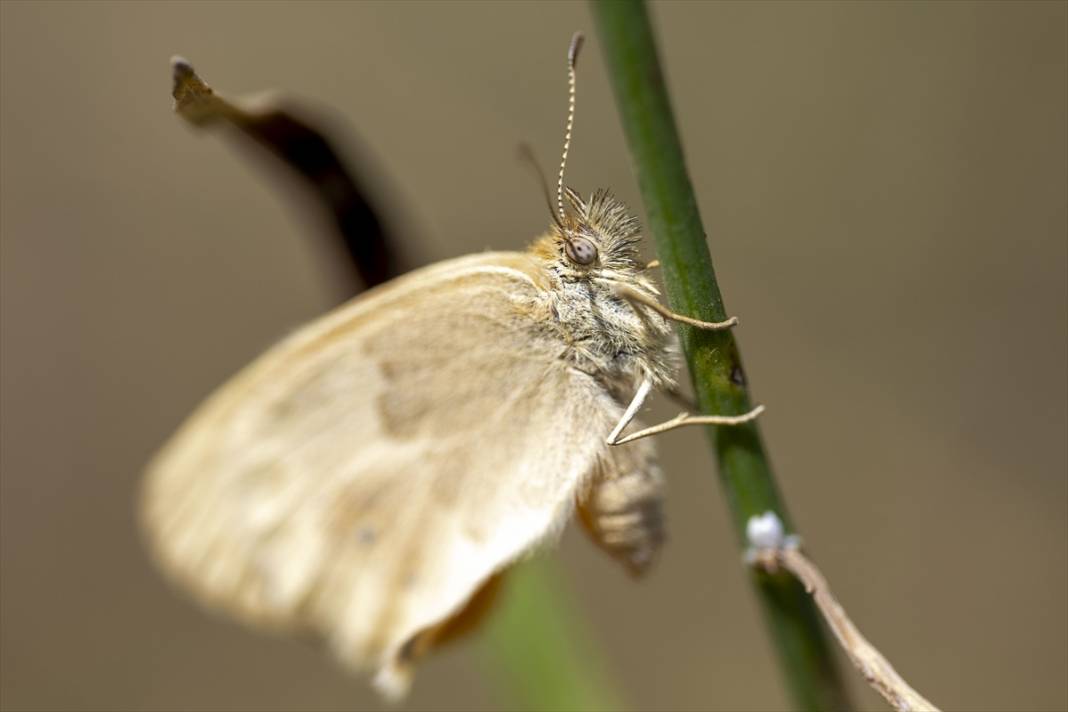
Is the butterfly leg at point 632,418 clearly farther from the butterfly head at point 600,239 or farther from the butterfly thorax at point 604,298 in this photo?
the butterfly head at point 600,239

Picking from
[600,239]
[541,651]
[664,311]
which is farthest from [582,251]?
[541,651]

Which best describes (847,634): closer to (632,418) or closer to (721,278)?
(632,418)

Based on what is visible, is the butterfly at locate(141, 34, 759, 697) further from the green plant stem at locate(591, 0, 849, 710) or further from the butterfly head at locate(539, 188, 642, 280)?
the green plant stem at locate(591, 0, 849, 710)

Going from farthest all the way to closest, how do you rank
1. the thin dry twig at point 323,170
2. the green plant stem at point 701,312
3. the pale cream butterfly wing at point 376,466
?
the pale cream butterfly wing at point 376,466
the thin dry twig at point 323,170
the green plant stem at point 701,312

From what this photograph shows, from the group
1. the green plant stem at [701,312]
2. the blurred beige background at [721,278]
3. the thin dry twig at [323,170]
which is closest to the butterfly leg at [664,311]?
the green plant stem at [701,312]

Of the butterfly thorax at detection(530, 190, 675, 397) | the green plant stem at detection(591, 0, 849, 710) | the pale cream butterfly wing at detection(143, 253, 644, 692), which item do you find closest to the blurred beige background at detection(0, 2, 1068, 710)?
the pale cream butterfly wing at detection(143, 253, 644, 692)

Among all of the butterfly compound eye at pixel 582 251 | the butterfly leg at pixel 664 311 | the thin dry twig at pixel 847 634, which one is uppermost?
the butterfly compound eye at pixel 582 251

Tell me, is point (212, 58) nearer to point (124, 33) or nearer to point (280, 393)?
point (124, 33)
